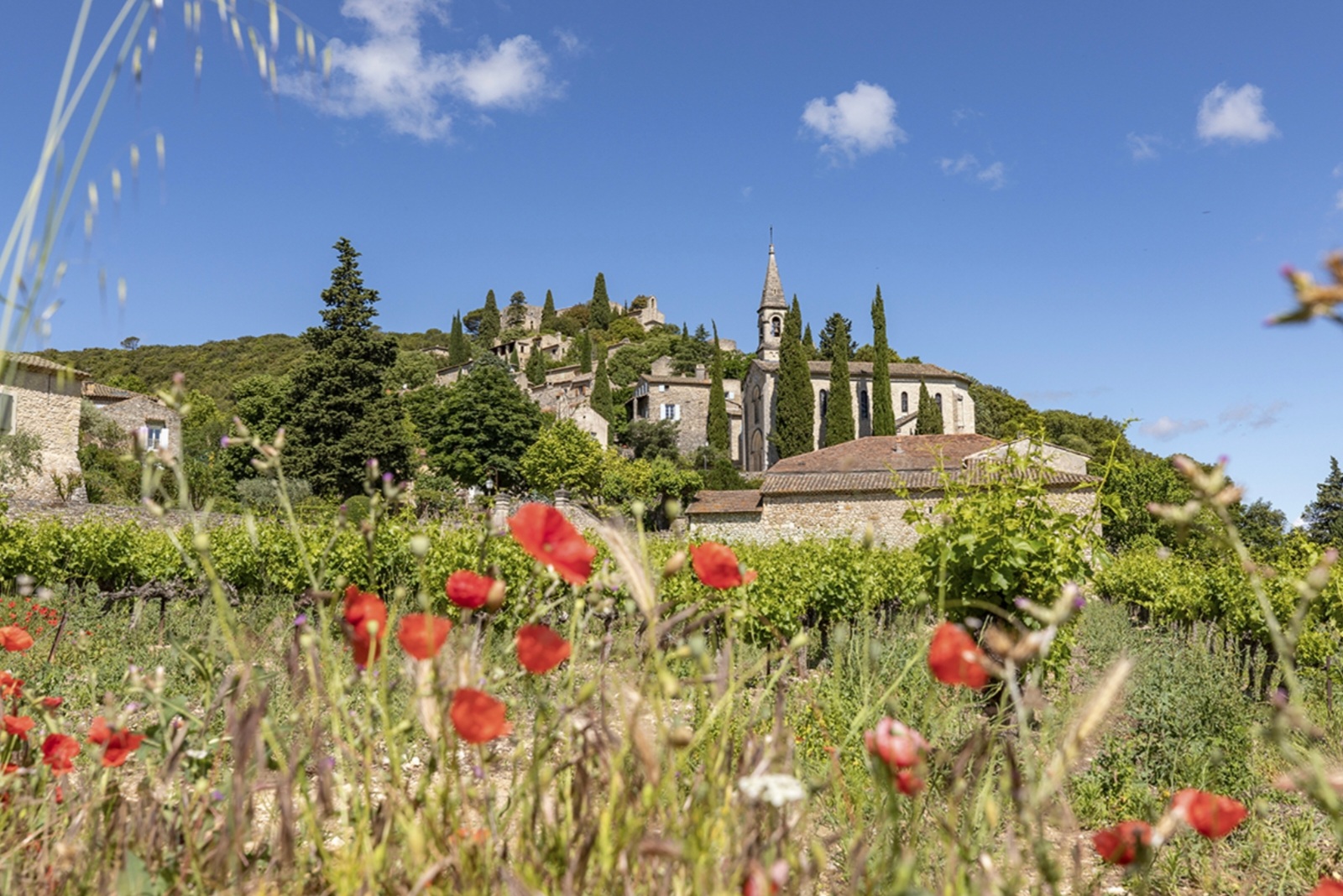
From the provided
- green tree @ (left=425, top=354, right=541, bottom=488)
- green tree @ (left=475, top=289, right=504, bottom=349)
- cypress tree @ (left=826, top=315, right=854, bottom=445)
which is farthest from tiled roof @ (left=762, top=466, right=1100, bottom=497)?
green tree @ (left=475, top=289, right=504, bottom=349)

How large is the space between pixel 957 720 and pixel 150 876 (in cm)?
396

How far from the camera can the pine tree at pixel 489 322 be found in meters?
88.6

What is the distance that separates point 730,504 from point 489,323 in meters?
65.5

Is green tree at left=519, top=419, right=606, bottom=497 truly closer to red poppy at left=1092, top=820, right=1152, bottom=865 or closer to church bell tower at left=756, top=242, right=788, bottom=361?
church bell tower at left=756, top=242, right=788, bottom=361

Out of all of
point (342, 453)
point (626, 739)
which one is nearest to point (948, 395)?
point (342, 453)

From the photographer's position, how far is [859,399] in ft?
168

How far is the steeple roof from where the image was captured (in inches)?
2347

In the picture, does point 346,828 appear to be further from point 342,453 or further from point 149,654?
point 342,453

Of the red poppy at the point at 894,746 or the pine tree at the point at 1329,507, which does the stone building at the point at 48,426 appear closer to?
the red poppy at the point at 894,746

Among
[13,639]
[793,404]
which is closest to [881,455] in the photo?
[793,404]

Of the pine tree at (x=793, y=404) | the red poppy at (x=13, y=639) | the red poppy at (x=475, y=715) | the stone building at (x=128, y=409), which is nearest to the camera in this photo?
the red poppy at (x=475, y=715)

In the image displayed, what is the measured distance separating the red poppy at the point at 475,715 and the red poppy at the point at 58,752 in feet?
3.42

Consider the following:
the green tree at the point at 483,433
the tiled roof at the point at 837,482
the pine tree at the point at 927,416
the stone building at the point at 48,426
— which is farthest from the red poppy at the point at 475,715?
the pine tree at the point at 927,416

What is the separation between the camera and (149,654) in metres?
6.83
